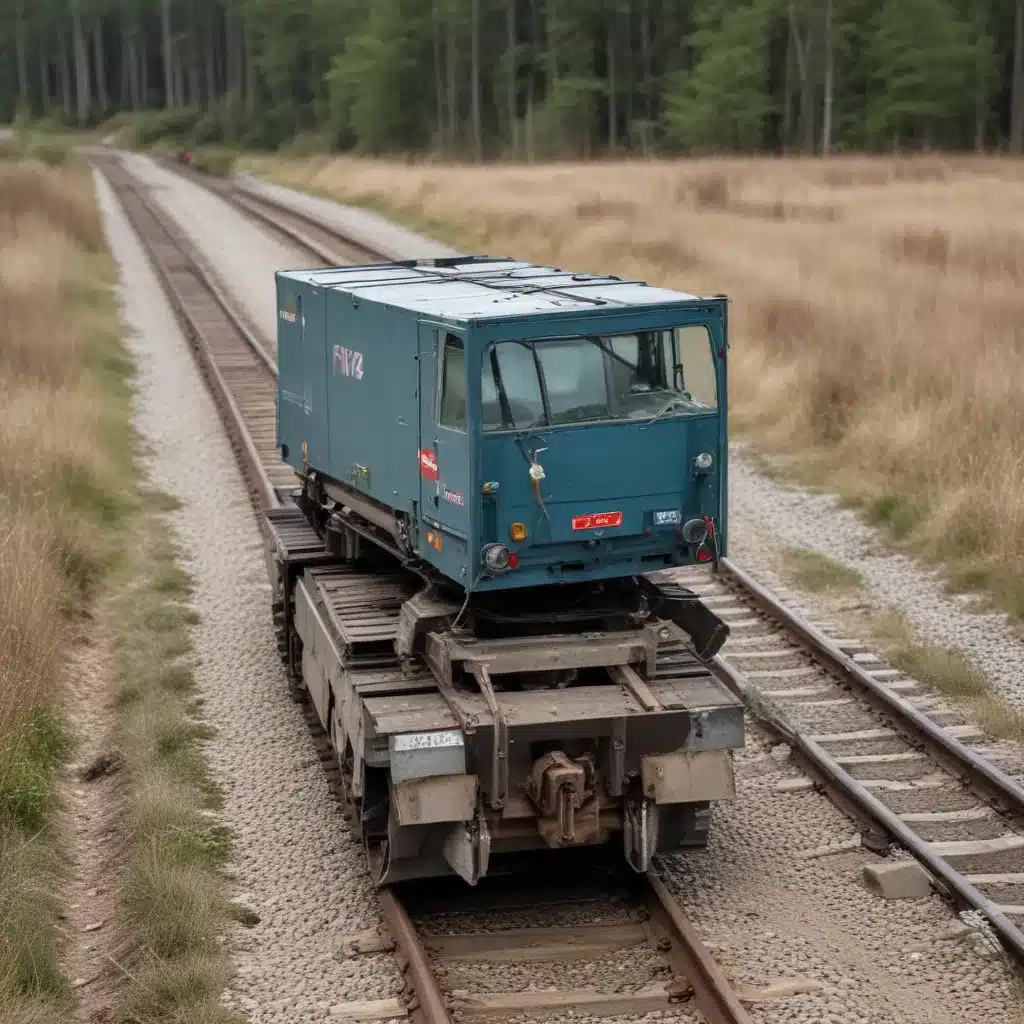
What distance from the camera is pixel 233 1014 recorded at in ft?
25.1

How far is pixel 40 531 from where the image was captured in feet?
44.7

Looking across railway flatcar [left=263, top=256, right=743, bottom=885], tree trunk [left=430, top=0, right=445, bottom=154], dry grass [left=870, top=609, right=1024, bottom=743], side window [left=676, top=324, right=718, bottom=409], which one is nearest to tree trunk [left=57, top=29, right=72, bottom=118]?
tree trunk [left=430, top=0, right=445, bottom=154]

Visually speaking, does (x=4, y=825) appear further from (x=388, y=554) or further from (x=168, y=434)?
(x=168, y=434)

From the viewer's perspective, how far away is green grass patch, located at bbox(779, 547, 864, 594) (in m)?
14.6

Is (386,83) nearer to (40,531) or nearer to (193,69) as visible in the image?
(193,69)

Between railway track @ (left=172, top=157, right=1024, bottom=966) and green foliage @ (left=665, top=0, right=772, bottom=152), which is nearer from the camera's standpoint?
railway track @ (left=172, top=157, right=1024, bottom=966)

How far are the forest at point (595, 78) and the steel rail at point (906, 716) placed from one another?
179 feet

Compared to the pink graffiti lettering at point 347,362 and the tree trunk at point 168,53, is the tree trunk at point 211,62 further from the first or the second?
the pink graffiti lettering at point 347,362

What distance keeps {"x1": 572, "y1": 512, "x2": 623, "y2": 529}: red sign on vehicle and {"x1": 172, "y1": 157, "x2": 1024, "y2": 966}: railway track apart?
7.95 feet

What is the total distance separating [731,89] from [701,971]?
72.8m

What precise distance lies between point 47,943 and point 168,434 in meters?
13.2

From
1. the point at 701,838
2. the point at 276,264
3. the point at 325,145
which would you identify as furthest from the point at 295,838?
the point at 325,145

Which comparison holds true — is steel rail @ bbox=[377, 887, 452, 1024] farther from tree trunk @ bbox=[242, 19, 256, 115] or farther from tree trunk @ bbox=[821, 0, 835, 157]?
tree trunk @ bbox=[242, 19, 256, 115]

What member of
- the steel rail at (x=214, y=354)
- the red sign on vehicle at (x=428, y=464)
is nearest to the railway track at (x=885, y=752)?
the red sign on vehicle at (x=428, y=464)
